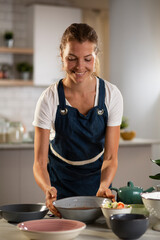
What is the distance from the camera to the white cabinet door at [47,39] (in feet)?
22.2

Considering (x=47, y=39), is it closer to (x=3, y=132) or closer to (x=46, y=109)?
(x=3, y=132)

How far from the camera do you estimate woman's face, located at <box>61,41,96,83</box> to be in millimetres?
2086

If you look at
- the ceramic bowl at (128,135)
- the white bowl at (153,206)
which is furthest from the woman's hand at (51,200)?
the ceramic bowl at (128,135)

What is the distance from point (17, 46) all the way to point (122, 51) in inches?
64.2

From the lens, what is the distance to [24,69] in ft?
22.3

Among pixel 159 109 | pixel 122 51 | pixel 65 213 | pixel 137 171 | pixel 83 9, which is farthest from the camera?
pixel 83 9

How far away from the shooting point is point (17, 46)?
7008 mm

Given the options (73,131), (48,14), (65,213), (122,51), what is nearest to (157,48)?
(122,51)

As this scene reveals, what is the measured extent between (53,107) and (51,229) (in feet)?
2.71

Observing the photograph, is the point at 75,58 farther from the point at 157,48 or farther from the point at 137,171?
the point at 157,48

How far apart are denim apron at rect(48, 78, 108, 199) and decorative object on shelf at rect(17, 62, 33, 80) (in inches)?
177

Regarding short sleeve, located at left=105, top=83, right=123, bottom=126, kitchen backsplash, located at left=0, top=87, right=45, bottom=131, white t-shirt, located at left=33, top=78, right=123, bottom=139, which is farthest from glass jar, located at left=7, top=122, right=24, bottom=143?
kitchen backsplash, located at left=0, top=87, right=45, bottom=131

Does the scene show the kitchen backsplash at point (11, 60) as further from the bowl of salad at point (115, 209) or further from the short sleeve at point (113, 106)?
the bowl of salad at point (115, 209)

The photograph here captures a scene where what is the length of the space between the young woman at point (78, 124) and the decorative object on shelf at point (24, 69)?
4.50 meters
